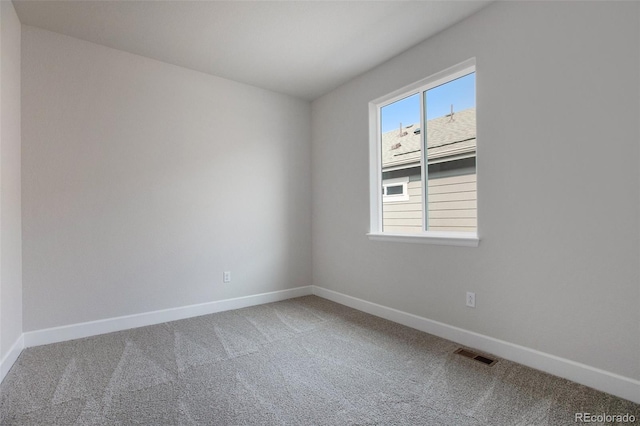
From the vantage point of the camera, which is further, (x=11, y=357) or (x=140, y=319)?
(x=140, y=319)

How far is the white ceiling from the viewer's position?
2.36 m

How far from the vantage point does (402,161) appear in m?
3.25

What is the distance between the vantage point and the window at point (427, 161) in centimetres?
263

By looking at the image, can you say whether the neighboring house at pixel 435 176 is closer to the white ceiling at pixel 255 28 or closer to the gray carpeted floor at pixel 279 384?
the white ceiling at pixel 255 28

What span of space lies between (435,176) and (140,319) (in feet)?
10.1

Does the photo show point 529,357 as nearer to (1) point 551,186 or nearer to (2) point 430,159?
(1) point 551,186

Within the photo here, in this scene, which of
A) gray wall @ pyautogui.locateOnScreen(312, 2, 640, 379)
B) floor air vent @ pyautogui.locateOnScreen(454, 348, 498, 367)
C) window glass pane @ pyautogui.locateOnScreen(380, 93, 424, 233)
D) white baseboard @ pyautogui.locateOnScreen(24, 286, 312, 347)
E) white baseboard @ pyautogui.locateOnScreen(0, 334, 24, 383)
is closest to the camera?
gray wall @ pyautogui.locateOnScreen(312, 2, 640, 379)

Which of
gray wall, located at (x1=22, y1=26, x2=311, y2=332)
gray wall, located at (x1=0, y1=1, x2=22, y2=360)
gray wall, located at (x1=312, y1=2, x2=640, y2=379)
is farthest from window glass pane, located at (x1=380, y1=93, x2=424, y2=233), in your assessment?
gray wall, located at (x1=0, y1=1, x2=22, y2=360)

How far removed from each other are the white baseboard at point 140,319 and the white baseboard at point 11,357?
3.7 inches

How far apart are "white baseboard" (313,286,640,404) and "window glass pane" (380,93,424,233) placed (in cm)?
85

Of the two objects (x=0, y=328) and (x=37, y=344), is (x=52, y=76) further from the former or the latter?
(x=37, y=344)

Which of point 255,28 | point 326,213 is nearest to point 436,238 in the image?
point 326,213

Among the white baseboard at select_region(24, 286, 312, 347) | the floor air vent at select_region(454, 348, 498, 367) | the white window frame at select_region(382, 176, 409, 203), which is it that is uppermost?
the white window frame at select_region(382, 176, 409, 203)

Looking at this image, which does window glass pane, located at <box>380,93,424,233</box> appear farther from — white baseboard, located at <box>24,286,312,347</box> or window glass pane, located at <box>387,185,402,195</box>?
white baseboard, located at <box>24,286,312,347</box>
